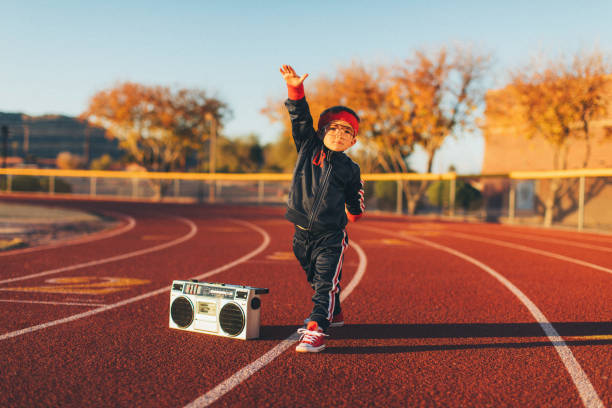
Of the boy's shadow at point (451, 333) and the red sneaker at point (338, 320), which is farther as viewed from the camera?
the red sneaker at point (338, 320)

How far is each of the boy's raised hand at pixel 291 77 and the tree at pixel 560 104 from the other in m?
18.9

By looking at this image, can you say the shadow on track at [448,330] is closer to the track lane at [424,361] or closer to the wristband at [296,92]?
the track lane at [424,361]

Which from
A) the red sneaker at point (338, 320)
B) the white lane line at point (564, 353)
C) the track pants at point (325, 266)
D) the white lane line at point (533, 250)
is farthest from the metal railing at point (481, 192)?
the track pants at point (325, 266)

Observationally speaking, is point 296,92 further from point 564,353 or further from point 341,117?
point 564,353

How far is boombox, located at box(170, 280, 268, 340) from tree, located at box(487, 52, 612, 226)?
19.0 meters

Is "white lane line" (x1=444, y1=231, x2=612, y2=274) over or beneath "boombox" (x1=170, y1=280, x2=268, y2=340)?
beneath

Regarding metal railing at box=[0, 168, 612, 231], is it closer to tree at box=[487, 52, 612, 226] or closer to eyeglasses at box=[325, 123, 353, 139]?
tree at box=[487, 52, 612, 226]

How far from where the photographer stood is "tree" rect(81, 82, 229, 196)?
39.6m

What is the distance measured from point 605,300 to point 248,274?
196 inches

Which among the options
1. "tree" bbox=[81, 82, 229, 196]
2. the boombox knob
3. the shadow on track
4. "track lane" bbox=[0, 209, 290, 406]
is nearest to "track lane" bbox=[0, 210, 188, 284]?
"track lane" bbox=[0, 209, 290, 406]

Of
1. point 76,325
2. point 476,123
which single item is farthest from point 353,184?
point 476,123

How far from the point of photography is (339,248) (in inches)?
175

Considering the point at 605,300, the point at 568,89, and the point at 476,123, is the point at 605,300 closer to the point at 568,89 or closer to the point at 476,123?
the point at 568,89

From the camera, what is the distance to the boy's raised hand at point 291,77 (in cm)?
420
